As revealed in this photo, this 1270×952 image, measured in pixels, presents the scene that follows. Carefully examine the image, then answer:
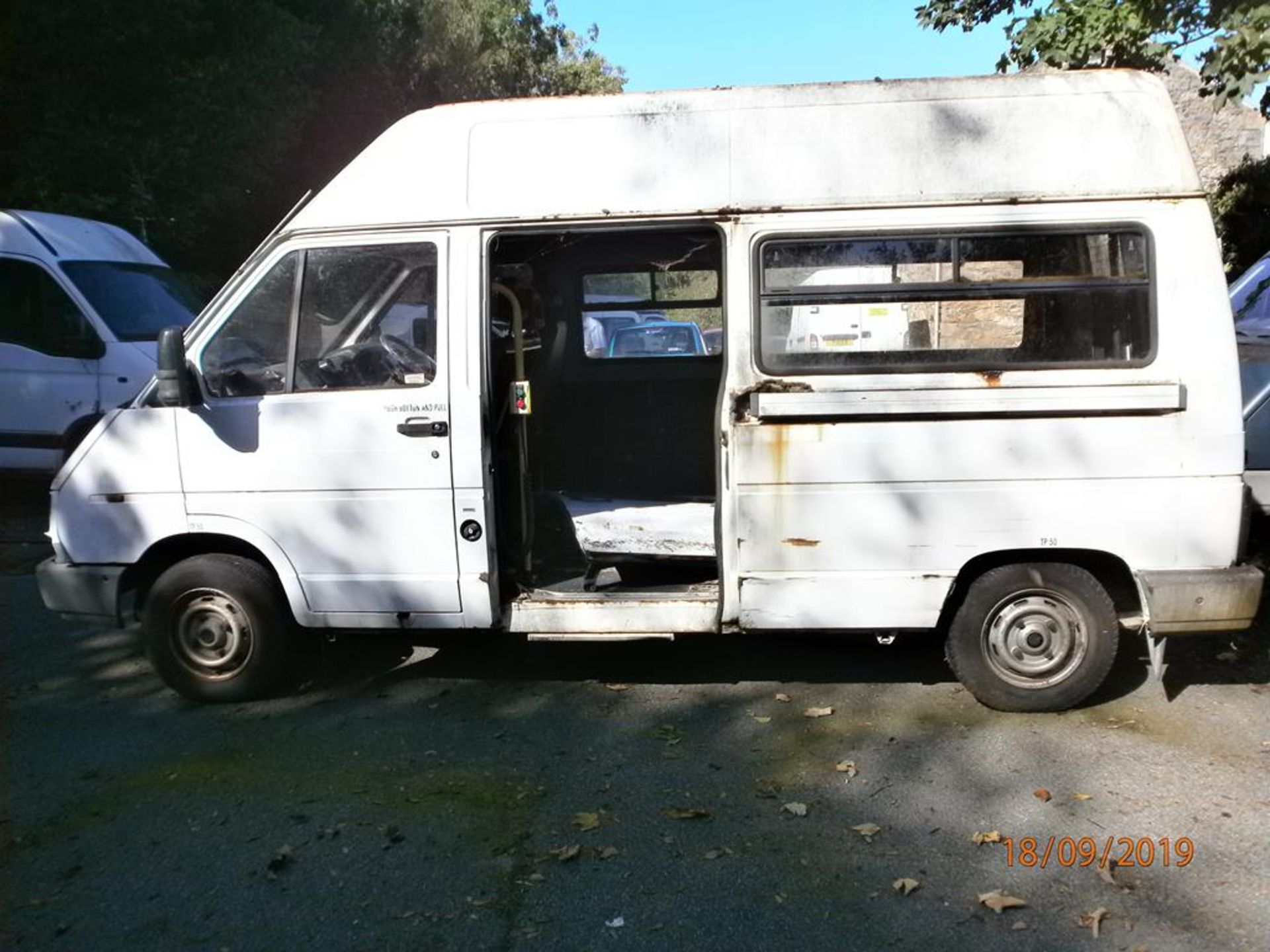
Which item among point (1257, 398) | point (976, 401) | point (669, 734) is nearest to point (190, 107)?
point (669, 734)

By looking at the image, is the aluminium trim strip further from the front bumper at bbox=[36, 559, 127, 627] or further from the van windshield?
the van windshield

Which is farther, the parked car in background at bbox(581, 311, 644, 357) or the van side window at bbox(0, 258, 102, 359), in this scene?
the van side window at bbox(0, 258, 102, 359)

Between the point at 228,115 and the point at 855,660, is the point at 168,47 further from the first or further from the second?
the point at 855,660

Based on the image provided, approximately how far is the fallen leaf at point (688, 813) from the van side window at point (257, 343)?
102 inches

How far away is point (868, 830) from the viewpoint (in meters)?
4.10

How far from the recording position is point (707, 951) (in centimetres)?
339

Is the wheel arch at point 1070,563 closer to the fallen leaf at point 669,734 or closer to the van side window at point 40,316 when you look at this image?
the fallen leaf at point 669,734

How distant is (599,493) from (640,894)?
320 cm

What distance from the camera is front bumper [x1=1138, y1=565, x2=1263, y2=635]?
15.3 ft

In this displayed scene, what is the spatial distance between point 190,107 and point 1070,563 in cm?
1435

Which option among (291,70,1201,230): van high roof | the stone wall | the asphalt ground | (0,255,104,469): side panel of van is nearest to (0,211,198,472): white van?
(0,255,104,469): side panel of van

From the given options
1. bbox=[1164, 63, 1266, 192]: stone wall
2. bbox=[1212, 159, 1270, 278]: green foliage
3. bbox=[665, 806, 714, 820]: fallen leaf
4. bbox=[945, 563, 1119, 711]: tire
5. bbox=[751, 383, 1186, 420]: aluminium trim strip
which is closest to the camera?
bbox=[665, 806, 714, 820]: fallen leaf

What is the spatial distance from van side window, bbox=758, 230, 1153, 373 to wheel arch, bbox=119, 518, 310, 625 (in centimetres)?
241
